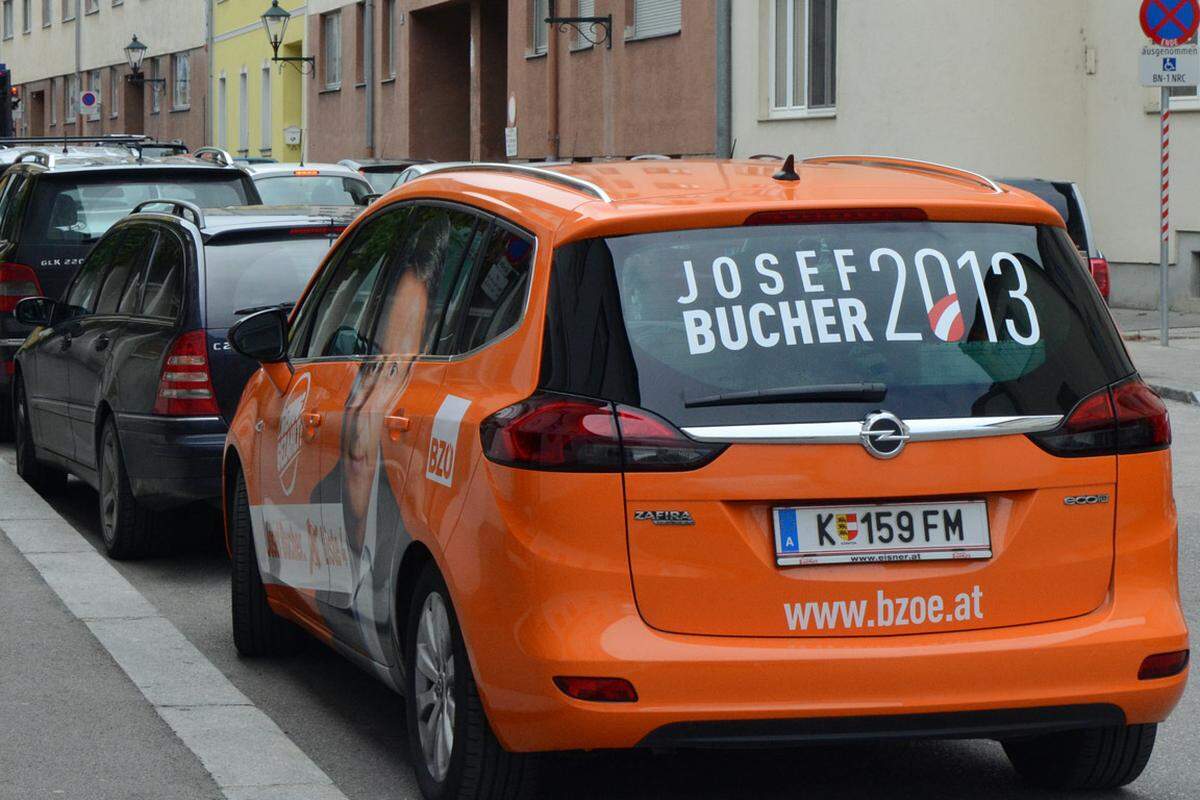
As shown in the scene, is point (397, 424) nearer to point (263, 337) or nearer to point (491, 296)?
point (491, 296)

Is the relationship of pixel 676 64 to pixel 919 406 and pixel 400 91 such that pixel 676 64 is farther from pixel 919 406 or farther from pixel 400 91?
pixel 919 406

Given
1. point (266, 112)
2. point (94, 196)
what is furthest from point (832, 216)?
point (266, 112)

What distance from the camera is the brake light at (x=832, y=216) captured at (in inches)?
185

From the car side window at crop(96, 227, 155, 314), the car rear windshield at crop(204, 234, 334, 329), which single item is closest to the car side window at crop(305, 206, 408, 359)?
the car rear windshield at crop(204, 234, 334, 329)

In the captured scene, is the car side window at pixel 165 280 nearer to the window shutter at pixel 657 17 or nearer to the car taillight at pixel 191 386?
the car taillight at pixel 191 386

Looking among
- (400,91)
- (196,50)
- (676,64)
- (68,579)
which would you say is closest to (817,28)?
(676,64)

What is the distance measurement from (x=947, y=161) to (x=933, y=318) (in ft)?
64.8

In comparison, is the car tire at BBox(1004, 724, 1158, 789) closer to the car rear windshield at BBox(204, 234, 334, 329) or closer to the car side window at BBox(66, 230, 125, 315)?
the car rear windshield at BBox(204, 234, 334, 329)

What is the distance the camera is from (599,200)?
15.8 ft

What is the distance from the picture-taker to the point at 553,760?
5.46 m

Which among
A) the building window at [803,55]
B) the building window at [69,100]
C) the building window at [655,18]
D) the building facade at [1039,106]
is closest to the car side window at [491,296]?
the building facade at [1039,106]

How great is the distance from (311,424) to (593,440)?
177cm

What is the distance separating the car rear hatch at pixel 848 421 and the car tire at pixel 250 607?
8.54ft

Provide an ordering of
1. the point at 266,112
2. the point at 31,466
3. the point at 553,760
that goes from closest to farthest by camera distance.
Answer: the point at 553,760, the point at 31,466, the point at 266,112
